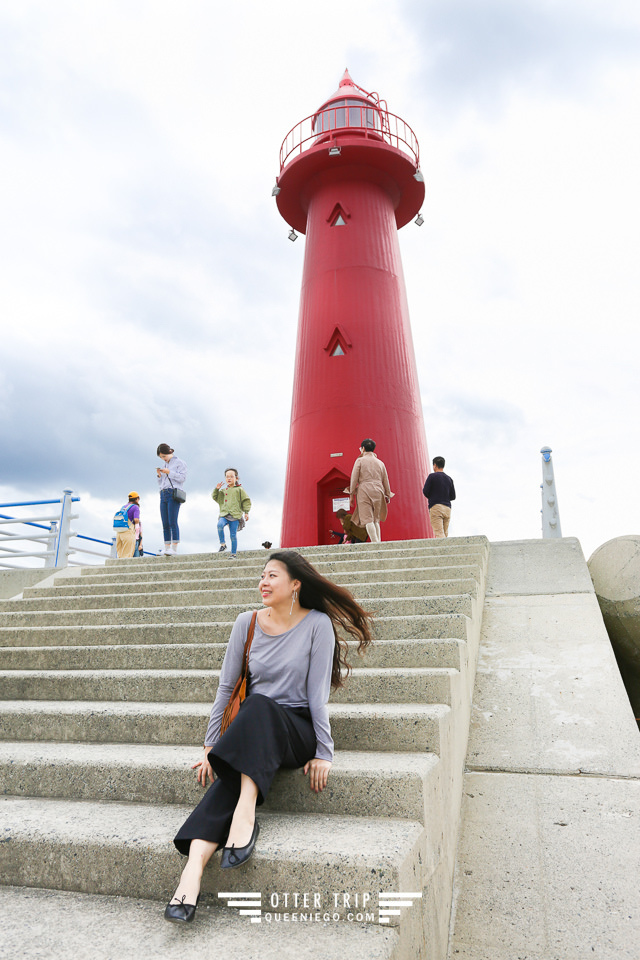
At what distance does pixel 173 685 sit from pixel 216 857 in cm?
161

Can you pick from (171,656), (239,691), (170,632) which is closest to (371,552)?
(170,632)

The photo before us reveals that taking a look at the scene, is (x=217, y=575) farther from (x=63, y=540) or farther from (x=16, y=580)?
(x=16, y=580)

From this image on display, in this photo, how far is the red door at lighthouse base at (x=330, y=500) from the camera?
36.8ft

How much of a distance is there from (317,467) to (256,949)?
31.6ft

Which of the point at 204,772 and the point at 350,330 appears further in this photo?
the point at 350,330

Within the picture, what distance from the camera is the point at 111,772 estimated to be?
9.27 feet

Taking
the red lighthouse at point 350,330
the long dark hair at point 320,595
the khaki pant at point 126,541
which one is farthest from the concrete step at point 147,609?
the red lighthouse at point 350,330

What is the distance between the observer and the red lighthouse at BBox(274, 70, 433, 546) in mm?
11312

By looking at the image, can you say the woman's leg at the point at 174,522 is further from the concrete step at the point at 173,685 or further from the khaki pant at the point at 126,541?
the concrete step at the point at 173,685

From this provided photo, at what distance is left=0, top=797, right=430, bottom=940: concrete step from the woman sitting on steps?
0.39ft

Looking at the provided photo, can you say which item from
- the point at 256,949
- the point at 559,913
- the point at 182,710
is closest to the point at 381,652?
the point at 182,710

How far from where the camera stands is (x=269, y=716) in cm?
247

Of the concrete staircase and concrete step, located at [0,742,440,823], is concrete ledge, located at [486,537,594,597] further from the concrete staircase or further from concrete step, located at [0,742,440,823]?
concrete step, located at [0,742,440,823]

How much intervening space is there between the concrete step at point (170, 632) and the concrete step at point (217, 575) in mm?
1194
